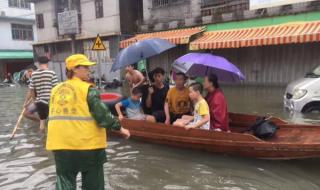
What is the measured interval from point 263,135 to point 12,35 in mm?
34679

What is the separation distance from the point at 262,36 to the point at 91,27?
12773mm

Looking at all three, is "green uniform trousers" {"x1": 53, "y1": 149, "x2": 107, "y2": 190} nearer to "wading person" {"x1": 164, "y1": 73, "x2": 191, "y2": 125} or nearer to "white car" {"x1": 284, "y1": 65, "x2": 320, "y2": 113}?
"wading person" {"x1": 164, "y1": 73, "x2": 191, "y2": 125}

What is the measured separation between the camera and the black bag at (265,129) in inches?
246

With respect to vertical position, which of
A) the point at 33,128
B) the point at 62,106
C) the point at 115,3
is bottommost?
the point at 33,128

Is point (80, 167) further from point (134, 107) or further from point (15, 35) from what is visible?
point (15, 35)

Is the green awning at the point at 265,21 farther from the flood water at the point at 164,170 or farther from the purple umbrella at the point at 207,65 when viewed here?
the flood water at the point at 164,170

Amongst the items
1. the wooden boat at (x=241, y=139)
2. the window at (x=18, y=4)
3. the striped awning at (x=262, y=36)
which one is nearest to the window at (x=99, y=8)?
the striped awning at (x=262, y=36)

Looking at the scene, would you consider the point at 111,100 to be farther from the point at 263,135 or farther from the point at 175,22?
the point at 175,22

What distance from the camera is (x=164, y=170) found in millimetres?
6043

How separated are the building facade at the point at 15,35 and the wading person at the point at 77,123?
33005mm

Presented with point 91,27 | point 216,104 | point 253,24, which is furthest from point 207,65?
point 91,27

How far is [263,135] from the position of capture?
627cm

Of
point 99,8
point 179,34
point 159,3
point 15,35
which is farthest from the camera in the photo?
point 15,35

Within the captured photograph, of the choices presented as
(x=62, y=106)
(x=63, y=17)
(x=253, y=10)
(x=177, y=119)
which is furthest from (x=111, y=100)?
(x=63, y=17)
